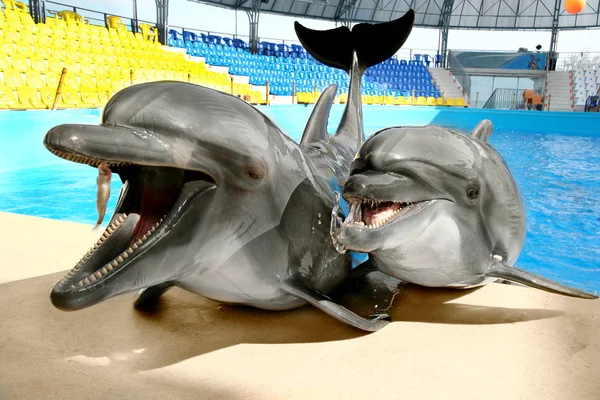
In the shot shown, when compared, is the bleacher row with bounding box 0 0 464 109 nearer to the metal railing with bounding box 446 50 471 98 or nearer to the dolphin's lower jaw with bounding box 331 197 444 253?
the metal railing with bounding box 446 50 471 98

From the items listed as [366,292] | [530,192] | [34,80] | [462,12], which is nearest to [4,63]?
[34,80]

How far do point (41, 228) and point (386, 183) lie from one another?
2624mm

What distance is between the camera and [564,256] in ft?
21.8

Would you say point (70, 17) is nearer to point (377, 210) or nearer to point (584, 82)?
point (377, 210)

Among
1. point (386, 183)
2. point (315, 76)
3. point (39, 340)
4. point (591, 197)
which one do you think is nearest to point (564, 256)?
point (591, 197)

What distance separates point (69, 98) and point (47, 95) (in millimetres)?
774

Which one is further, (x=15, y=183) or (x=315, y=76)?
(x=315, y=76)

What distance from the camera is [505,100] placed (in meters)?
30.2

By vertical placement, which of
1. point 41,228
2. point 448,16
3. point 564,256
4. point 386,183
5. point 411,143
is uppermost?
point 448,16

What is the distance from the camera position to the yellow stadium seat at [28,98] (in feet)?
41.3

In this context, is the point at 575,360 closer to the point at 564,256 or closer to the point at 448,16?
the point at 564,256

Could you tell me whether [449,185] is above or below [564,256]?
above

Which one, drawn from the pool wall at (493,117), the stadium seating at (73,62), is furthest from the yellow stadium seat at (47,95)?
the pool wall at (493,117)

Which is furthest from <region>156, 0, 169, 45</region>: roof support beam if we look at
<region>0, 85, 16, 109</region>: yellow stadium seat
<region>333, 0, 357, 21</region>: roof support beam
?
<region>333, 0, 357, 21</region>: roof support beam
